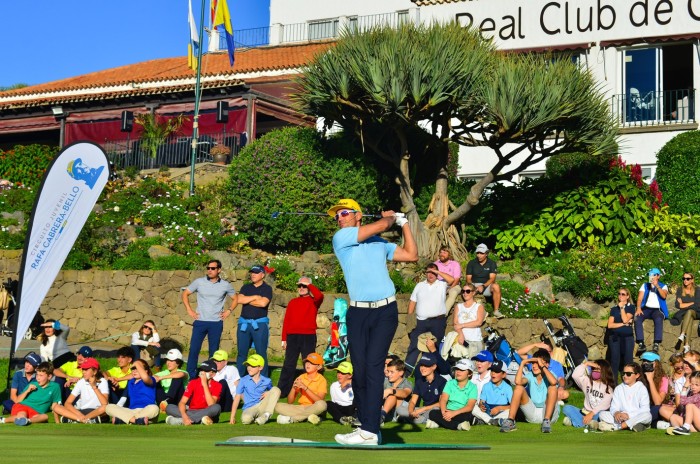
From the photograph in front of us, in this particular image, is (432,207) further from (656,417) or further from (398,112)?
(656,417)

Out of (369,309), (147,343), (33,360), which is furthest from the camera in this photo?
(147,343)

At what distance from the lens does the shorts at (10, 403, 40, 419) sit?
15.2 m

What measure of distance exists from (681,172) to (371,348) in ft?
59.0

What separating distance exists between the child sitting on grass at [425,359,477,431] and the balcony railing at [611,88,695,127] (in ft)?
53.8

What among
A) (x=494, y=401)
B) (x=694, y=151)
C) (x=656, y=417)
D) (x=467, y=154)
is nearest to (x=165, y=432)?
(x=494, y=401)

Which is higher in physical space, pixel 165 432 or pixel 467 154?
pixel 467 154

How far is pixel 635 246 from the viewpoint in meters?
24.1

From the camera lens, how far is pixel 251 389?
15.3 metres

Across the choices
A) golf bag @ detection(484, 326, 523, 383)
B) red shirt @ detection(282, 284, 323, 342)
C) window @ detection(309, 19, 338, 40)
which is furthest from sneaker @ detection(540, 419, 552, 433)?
window @ detection(309, 19, 338, 40)

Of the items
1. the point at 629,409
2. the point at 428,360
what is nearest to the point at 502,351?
the point at 428,360

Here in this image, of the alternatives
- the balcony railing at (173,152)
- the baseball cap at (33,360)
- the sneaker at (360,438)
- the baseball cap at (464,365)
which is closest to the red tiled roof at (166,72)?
the balcony railing at (173,152)

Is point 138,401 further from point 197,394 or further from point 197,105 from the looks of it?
point 197,105

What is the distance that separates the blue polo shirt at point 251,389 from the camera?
1524 centimetres

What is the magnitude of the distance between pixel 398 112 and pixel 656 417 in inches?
441
